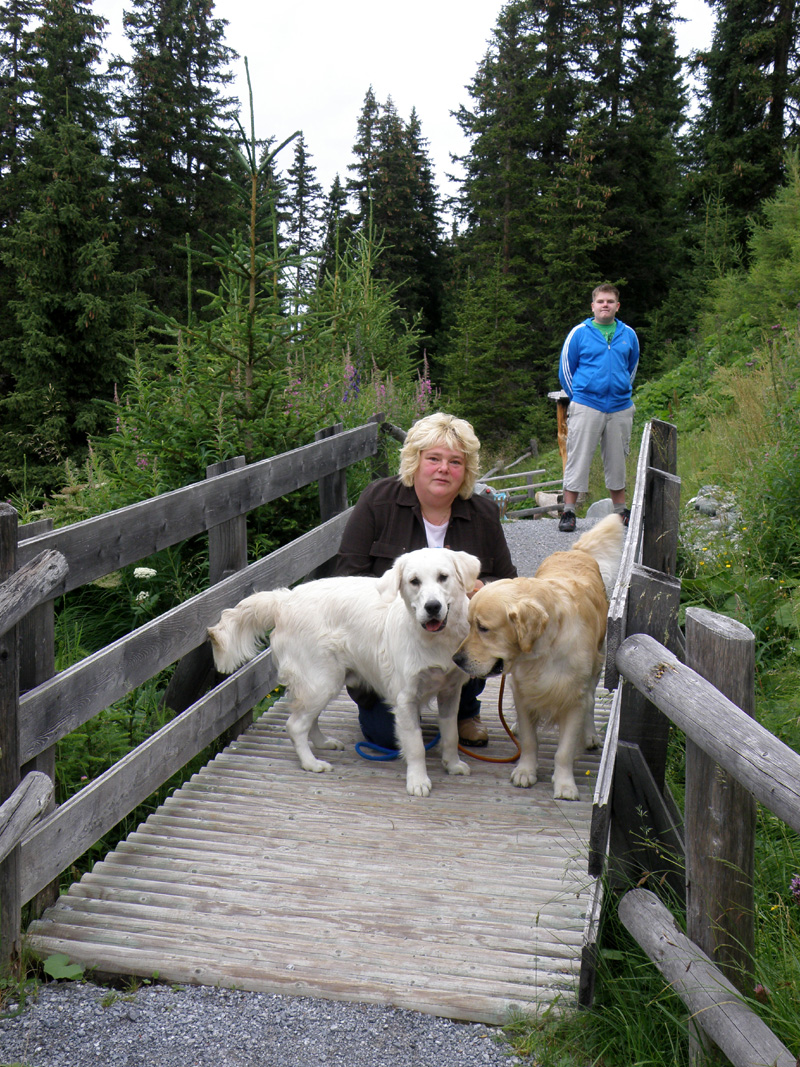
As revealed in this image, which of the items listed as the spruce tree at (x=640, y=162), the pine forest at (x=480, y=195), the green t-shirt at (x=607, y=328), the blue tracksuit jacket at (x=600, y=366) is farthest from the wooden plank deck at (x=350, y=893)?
the spruce tree at (x=640, y=162)

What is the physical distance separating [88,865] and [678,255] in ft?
94.0

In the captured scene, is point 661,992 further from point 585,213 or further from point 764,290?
point 585,213

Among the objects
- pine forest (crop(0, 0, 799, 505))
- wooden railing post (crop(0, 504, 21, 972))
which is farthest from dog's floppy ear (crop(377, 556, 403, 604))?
pine forest (crop(0, 0, 799, 505))

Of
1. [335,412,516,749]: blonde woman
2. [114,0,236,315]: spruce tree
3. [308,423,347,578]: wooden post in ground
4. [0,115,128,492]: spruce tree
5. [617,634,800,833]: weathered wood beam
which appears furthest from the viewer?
[114,0,236,315]: spruce tree

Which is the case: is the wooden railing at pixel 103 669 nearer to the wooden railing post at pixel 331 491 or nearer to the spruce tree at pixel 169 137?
the wooden railing post at pixel 331 491

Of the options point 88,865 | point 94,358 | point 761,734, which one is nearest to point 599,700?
point 88,865

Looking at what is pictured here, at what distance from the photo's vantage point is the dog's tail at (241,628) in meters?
3.96

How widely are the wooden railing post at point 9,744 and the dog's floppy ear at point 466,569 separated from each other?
191 cm

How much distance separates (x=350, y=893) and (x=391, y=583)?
138 centimetres

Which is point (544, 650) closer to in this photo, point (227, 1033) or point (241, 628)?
point (241, 628)

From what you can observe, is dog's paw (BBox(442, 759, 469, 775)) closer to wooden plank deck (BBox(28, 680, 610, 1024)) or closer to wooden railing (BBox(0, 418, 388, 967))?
wooden plank deck (BBox(28, 680, 610, 1024))

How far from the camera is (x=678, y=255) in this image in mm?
28000

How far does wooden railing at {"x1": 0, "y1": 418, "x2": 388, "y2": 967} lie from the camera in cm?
256

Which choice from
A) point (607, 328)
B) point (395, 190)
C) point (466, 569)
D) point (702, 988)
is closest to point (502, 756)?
point (466, 569)
